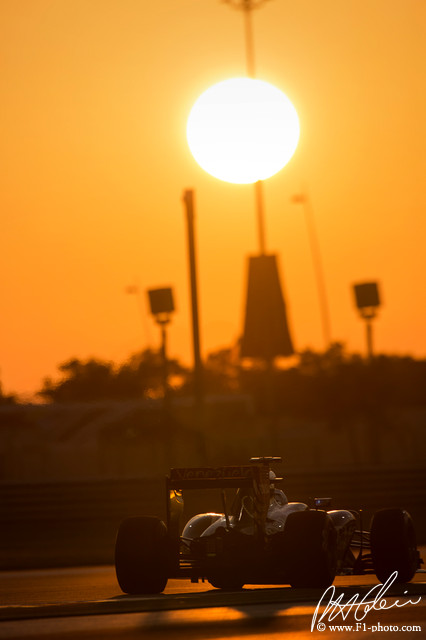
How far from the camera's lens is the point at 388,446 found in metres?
59.1

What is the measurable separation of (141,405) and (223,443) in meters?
13.6

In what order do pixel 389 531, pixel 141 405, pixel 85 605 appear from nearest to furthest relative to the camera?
pixel 85 605 < pixel 389 531 < pixel 141 405

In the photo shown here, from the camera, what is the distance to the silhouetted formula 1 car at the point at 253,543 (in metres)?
11.3

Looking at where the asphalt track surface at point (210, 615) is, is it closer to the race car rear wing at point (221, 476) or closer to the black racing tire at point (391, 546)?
the black racing tire at point (391, 546)

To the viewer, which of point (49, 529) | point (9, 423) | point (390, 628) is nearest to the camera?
point (390, 628)

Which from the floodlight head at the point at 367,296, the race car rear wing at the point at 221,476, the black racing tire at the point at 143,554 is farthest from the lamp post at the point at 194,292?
the black racing tire at the point at 143,554

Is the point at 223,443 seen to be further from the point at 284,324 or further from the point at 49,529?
the point at 49,529

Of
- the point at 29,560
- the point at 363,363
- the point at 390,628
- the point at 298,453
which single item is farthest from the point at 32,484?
the point at 363,363

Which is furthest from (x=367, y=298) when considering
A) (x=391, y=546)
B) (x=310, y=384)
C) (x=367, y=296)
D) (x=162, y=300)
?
(x=310, y=384)

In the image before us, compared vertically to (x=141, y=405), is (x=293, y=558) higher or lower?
lower

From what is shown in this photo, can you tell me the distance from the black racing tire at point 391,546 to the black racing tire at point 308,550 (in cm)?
97

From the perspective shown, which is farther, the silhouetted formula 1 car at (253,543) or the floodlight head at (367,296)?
the floodlight head at (367,296)
